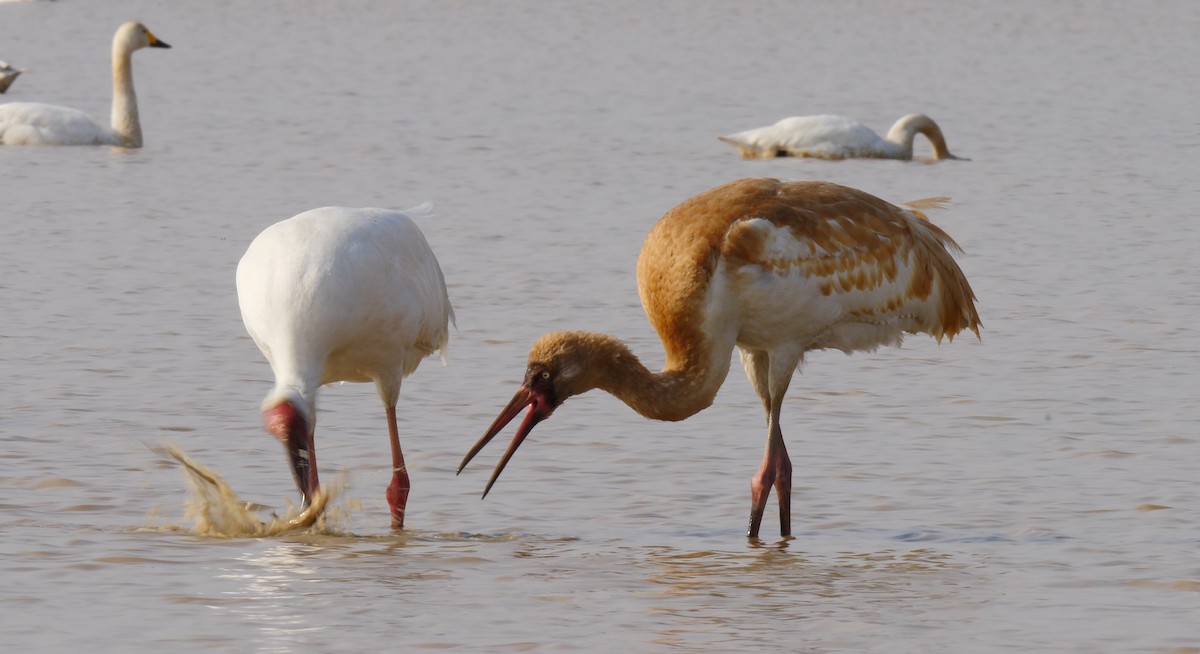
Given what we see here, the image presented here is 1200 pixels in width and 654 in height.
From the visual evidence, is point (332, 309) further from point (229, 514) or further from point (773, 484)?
point (773, 484)

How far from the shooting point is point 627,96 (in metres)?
24.6

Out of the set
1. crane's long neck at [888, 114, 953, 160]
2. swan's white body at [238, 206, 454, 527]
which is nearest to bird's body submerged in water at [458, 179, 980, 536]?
swan's white body at [238, 206, 454, 527]

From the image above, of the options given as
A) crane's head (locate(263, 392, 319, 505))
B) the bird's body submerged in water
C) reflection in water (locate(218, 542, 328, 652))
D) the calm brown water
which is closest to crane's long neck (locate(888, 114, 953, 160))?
the calm brown water

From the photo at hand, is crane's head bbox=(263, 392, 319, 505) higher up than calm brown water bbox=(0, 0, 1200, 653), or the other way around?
crane's head bbox=(263, 392, 319, 505)

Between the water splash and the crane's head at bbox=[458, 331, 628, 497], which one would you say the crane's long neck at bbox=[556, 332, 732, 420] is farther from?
the water splash

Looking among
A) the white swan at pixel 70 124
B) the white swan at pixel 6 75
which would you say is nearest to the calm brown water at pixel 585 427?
the white swan at pixel 70 124

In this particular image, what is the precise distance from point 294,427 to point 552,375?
90 centimetres

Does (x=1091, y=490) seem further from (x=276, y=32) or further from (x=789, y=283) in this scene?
(x=276, y=32)

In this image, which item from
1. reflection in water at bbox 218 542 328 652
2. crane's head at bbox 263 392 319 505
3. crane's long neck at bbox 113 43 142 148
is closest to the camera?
reflection in water at bbox 218 542 328 652

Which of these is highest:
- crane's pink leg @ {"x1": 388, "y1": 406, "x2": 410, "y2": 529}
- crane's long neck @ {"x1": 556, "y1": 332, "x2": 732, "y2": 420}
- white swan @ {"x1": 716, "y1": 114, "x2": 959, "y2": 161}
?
crane's long neck @ {"x1": 556, "y1": 332, "x2": 732, "y2": 420}

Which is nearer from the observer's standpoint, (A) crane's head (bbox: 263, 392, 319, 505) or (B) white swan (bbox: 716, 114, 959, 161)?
(A) crane's head (bbox: 263, 392, 319, 505)

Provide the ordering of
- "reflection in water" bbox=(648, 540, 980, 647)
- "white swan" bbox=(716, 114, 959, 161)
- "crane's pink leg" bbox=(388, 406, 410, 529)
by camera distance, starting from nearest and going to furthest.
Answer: "reflection in water" bbox=(648, 540, 980, 647), "crane's pink leg" bbox=(388, 406, 410, 529), "white swan" bbox=(716, 114, 959, 161)

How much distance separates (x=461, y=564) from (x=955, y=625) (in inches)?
66.2

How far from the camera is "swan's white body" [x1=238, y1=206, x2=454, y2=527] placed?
7.18 meters
